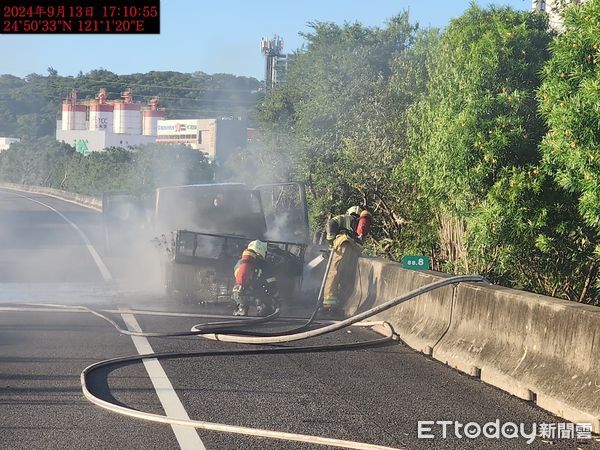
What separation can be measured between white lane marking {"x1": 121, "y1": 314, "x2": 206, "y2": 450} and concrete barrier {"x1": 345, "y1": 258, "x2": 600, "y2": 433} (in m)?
2.79

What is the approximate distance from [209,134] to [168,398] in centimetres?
15495

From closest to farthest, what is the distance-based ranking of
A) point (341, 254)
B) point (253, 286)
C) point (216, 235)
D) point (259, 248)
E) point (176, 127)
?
1. point (253, 286)
2. point (259, 248)
3. point (341, 254)
4. point (216, 235)
5. point (176, 127)

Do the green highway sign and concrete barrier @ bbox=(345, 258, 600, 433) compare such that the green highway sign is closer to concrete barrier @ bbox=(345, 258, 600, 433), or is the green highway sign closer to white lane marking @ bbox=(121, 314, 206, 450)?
concrete barrier @ bbox=(345, 258, 600, 433)

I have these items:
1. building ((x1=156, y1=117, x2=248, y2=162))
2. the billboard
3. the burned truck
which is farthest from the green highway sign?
the billboard

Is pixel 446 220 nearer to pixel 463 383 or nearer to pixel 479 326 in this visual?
pixel 479 326

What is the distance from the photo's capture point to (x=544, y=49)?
14.0m

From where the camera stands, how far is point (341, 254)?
1575cm

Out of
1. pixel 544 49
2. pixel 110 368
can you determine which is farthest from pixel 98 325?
pixel 544 49

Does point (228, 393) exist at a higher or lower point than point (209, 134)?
lower

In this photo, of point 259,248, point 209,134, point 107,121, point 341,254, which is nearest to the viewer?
point 259,248

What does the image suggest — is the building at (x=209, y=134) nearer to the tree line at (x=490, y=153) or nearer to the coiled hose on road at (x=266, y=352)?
the tree line at (x=490, y=153)

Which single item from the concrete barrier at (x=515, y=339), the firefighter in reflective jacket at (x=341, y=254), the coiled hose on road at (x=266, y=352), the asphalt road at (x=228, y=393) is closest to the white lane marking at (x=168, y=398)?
the asphalt road at (x=228, y=393)

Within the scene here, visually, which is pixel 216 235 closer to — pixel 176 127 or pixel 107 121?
pixel 176 127

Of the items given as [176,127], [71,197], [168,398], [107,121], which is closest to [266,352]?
[168,398]
